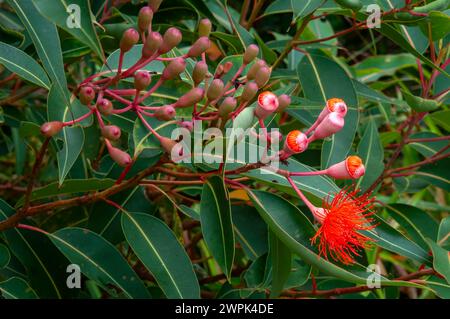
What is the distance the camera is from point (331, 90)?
150 cm

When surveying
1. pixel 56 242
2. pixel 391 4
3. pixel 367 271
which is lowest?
pixel 367 271

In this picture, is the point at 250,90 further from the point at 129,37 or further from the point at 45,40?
the point at 45,40

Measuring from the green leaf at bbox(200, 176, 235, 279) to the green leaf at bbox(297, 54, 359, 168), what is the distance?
29 cm

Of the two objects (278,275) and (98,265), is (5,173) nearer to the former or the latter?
(98,265)

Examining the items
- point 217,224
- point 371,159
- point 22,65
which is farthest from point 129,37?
point 371,159

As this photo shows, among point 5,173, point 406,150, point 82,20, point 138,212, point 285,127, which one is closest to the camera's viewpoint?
point 82,20

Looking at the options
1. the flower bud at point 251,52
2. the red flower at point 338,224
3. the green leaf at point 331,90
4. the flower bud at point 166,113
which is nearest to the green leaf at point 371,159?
the green leaf at point 331,90

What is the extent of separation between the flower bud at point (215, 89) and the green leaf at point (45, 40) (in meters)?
0.22

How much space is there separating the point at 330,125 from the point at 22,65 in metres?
0.55

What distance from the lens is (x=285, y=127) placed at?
5.78 feet

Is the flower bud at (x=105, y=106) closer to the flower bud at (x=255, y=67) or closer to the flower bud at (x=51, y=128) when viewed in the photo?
the flower bud at (x=51, y=128)

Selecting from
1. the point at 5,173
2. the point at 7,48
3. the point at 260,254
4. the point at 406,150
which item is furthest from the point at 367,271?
the point at 5,173

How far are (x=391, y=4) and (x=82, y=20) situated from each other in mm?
647

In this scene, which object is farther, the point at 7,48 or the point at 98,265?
the point at 98,265
